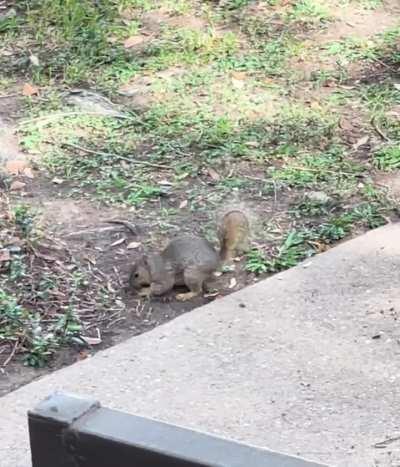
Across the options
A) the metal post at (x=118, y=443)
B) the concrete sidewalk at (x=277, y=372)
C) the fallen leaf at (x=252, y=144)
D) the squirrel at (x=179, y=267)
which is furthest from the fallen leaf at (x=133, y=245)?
the metal post at (x=118, y=443)

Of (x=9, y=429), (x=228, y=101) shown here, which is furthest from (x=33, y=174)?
(x=9, y=429)

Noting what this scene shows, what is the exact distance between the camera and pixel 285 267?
400 centimetres

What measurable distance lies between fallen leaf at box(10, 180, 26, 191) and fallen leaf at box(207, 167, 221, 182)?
86cm

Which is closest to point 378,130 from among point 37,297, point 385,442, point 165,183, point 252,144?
point 252,144

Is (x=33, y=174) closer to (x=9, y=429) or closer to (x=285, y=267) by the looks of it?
(x=285, y=267)

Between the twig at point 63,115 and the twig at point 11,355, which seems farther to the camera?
the twig at point 63,115

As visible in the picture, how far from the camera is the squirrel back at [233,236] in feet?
13.4

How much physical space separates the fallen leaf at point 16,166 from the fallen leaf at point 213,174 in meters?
0.87

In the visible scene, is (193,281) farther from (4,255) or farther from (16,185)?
(16,185)

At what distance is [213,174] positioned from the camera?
15.9 ft

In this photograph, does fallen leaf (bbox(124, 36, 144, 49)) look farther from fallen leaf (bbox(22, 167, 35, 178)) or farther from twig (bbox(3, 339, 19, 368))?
twig (bbox(3, 339, 19, 368))

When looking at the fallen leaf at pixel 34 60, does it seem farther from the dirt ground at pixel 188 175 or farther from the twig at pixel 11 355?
the twig at pixel 11 355

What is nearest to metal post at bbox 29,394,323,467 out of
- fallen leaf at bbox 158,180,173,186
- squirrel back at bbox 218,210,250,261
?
squirrel back at bbox 218,210,250,261

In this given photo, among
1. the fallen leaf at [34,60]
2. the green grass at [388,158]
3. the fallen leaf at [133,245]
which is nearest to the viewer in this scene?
the fallen leaf at [133,245]
